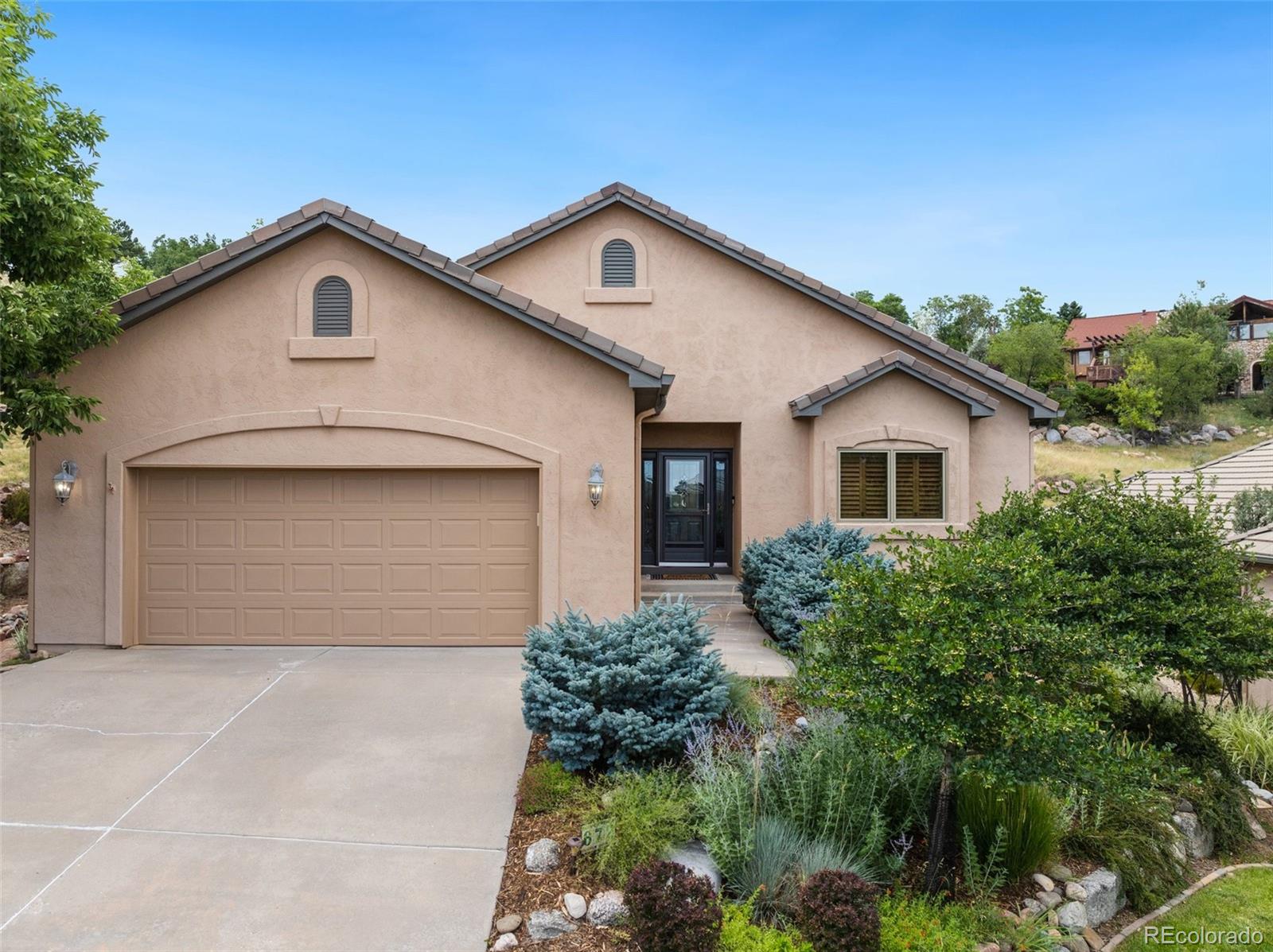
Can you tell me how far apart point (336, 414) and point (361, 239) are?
2157 millimetres

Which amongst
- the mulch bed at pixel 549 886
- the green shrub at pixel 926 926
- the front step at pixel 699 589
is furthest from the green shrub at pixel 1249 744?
the front step at pixel 699 589

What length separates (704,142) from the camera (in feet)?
66.3

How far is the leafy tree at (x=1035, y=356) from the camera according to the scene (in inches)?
1608

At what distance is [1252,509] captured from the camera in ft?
45.3

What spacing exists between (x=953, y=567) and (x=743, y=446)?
896cm

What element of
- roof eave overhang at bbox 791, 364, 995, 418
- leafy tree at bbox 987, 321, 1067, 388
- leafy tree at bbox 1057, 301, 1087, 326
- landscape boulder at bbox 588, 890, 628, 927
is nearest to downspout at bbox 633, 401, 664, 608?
roof eave overhang at bbox 791, 364, 995, 418

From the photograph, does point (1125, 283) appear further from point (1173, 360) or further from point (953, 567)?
point (953, 567)

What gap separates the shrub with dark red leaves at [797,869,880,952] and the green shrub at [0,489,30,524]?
19.1m

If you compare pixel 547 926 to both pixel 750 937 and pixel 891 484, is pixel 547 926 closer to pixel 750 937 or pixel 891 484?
pixel 750 937

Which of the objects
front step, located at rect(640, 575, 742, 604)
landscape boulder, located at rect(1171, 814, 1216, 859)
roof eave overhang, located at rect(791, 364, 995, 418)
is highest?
roof eave overhang, located at rect(791, 364, 995, 418)

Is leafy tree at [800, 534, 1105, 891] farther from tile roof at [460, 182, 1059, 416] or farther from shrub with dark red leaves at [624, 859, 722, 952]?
tile roof at [460, 182, 1059, 416]

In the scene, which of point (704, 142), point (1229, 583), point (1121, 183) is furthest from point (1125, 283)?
point (1229, 583)

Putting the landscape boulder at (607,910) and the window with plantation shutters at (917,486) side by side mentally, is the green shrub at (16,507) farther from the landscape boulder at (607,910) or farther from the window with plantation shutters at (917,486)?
the window with plantation shutters at (917,486)

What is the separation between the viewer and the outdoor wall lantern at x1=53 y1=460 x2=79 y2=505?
925 cm
